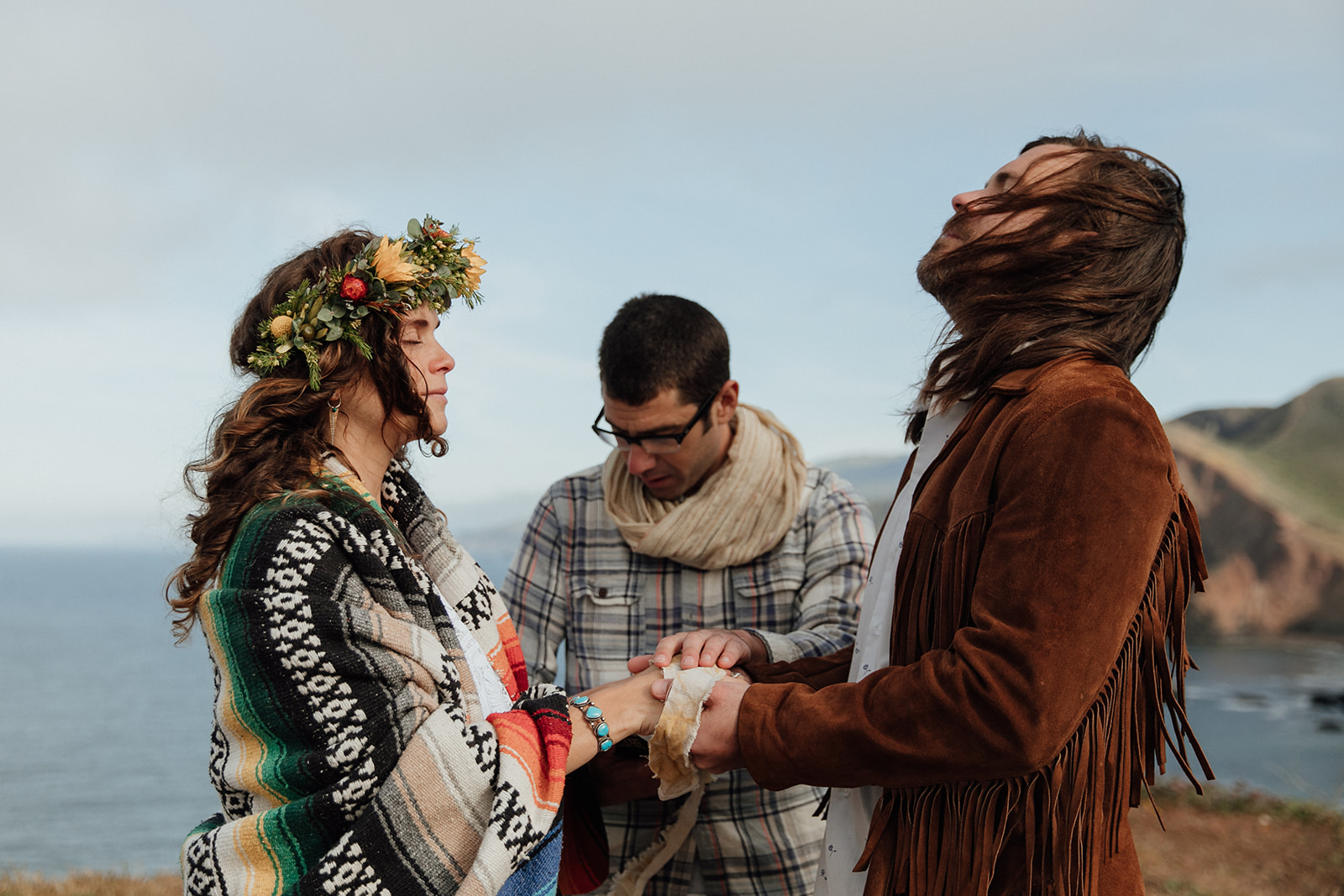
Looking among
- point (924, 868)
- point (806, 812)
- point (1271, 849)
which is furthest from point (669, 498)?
point (1271, 849)

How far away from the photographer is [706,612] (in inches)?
116

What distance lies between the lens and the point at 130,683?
1660 inches

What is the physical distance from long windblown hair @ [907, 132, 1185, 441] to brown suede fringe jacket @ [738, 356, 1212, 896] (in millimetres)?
80

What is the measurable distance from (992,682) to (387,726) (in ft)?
3.49

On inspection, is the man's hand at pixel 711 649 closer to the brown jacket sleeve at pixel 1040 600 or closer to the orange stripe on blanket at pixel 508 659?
the orange stripe on blanket at pixel 508 659

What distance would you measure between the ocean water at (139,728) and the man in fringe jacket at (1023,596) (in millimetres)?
1313

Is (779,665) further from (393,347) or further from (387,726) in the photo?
(393,347)

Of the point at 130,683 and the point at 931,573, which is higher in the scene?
the point at 931,573

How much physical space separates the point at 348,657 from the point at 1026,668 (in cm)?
118

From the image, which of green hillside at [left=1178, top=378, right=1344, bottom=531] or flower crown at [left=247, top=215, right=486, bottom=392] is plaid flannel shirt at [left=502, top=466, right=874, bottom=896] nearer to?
flower crown at [left=247, top=215, right=486, bottom=392]

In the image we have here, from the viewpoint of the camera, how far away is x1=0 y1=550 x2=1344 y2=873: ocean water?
12188mm

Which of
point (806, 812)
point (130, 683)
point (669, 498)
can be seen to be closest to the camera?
point (806, 812)

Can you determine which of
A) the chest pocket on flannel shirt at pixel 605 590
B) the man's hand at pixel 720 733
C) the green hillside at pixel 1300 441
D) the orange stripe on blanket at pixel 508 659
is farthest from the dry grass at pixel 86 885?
the green hillside at pixel 1300 441

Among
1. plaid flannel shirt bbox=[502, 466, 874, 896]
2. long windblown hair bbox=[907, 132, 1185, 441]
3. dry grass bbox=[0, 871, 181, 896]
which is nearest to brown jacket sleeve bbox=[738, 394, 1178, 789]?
long windblown hair bbox=[907, 132, 1185, 441]
